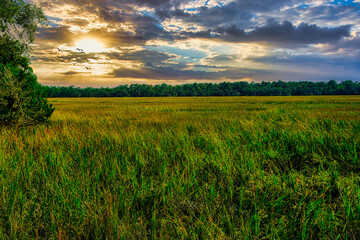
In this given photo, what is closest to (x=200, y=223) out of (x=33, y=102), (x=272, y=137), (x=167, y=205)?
(x=167, y=205)

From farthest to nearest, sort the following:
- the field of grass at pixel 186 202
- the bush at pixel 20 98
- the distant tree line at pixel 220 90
Answer: the distant tree line at pixel 220 90
the bush at pixel 20 98
the field of grass at pixel 186 202

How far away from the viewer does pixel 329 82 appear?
152 meters

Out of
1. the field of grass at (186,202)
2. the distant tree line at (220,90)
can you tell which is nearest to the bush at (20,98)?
the field of grass at (186,202)

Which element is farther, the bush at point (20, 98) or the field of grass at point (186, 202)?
the bush at point (20, 98)

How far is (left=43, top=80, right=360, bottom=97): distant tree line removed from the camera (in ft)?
423

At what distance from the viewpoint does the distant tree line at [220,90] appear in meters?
129

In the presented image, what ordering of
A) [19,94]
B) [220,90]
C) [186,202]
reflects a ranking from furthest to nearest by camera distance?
[220,90], [19,94], [186,202]

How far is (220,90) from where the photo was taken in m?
154

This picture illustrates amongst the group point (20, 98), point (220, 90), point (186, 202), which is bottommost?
point (186, 202)

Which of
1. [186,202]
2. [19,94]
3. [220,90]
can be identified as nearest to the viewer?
[186,202]

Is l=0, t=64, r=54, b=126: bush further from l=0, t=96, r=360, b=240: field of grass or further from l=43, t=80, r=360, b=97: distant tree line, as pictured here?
l=43, t=80, r=360, b=97: distant tree line

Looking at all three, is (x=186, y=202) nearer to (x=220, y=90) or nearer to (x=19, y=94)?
(x=19, y=94)

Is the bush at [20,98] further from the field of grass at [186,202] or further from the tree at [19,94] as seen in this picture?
the field of grass at [186,202]

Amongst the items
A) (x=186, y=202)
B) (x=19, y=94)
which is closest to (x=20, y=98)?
(x=19, y=94)
